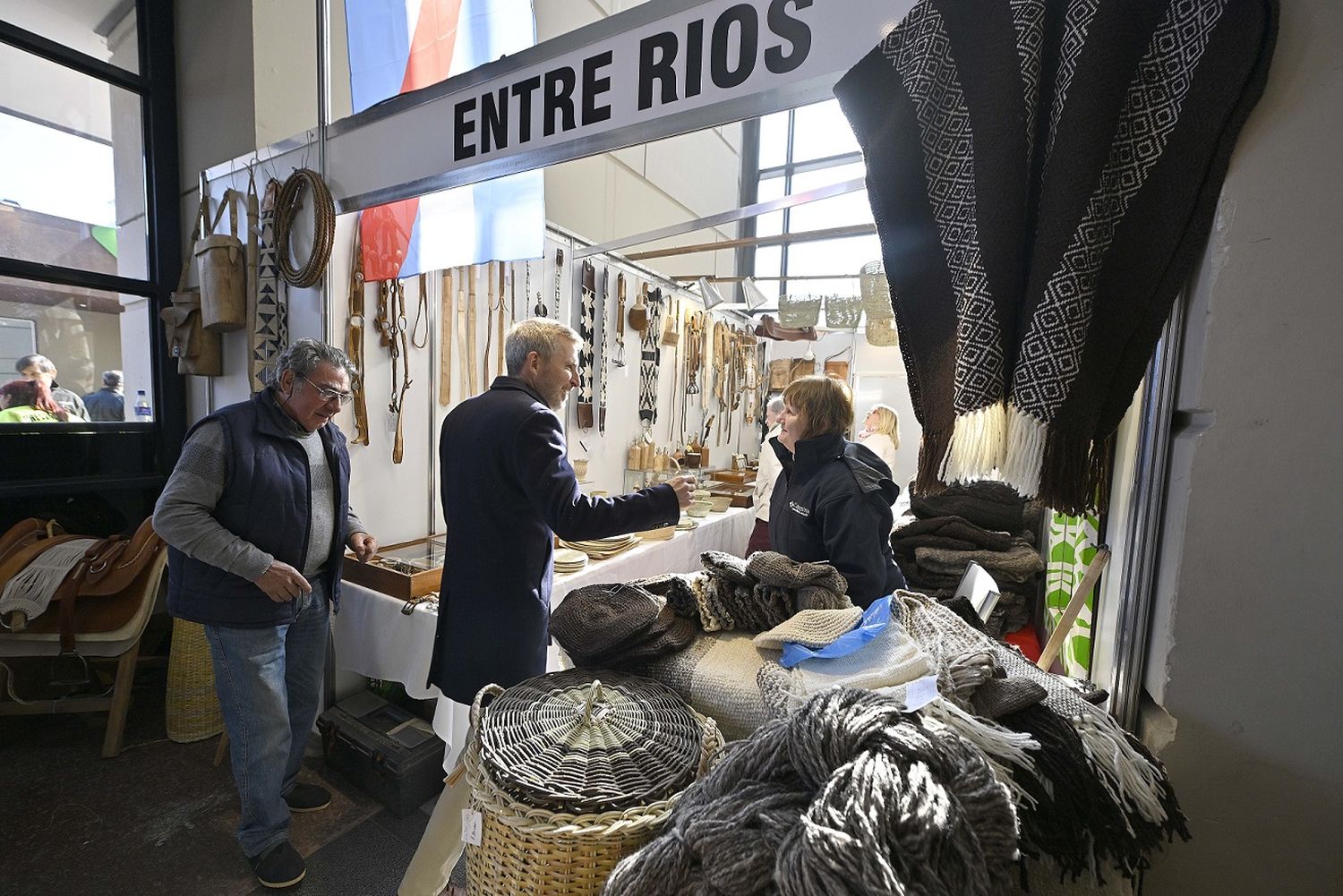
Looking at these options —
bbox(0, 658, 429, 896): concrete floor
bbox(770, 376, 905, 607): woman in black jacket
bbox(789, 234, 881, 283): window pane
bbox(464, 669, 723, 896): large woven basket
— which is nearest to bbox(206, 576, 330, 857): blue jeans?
bbox(0, 658, 429, 896): concrete floor

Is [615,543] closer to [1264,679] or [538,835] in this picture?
[538,835]

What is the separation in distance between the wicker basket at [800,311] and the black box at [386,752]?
3398 mm

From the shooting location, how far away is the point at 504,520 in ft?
5.78

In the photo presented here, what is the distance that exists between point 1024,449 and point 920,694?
0.38 metres

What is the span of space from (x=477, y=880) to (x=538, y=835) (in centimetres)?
22

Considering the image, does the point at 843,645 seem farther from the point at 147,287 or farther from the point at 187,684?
the point at 147,287

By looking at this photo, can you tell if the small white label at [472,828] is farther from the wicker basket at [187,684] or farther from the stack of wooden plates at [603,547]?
the wicker basket at [187,684]

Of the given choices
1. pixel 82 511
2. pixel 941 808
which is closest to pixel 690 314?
pixel 82 511

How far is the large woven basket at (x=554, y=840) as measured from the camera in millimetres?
776

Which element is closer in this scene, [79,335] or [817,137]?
[79,335]

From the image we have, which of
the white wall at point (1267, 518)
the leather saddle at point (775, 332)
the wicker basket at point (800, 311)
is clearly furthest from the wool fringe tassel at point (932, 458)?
the leather saddle at point (775, 332)

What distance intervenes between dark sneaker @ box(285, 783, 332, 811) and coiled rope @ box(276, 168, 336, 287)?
2.03m

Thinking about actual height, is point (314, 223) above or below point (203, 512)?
above

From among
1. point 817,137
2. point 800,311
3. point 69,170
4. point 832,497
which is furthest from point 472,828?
point 817,137
